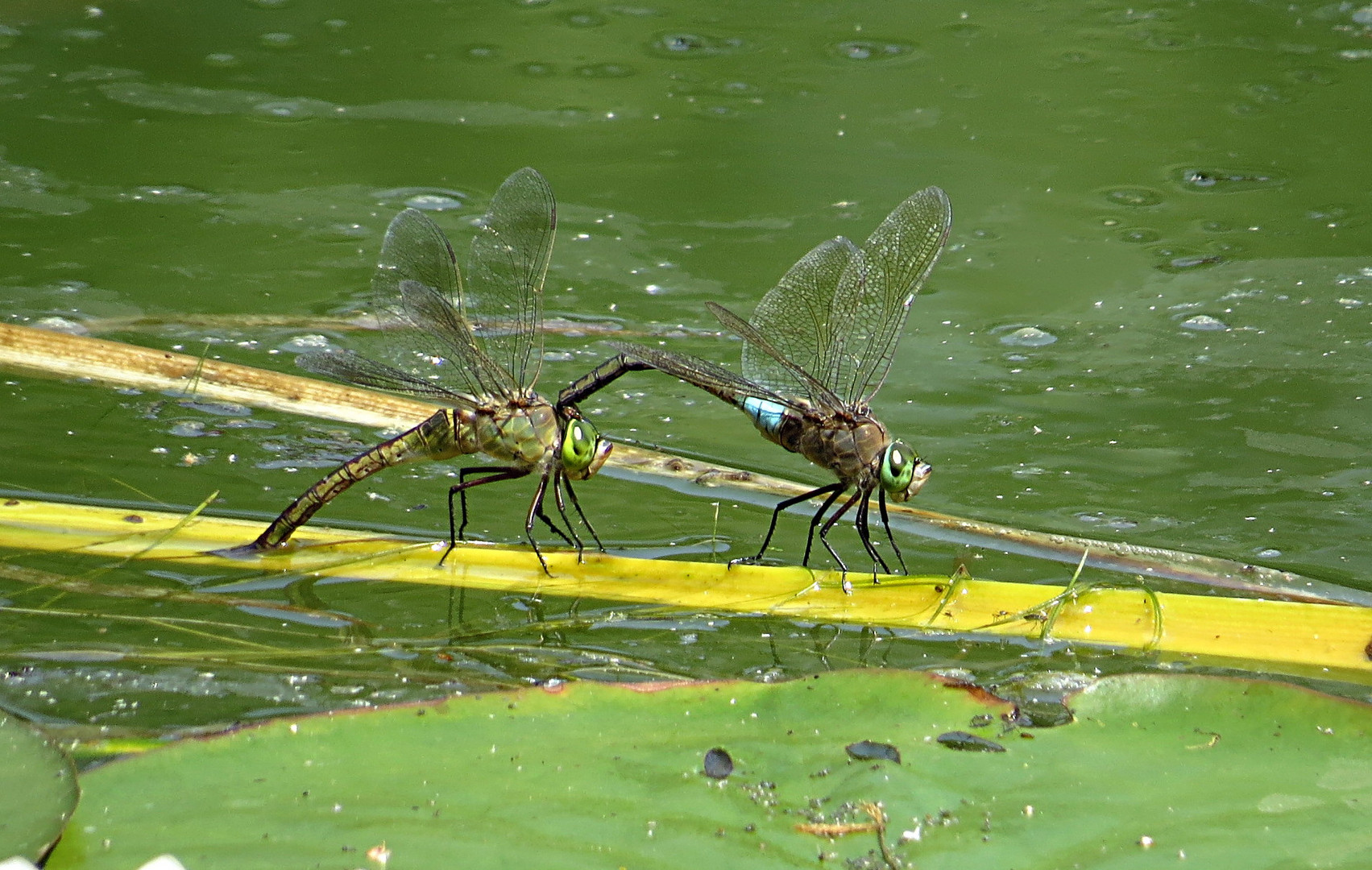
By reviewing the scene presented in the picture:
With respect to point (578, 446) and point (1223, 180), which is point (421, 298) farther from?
point (1223, 180)

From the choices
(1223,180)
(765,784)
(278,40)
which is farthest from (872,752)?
(278,40)

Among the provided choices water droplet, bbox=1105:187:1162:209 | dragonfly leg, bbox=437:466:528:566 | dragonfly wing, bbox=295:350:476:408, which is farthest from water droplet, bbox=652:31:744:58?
dragonfly leg, bbox=437:466:528:566

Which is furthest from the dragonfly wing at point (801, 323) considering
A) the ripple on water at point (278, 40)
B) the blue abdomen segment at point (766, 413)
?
the ripple on water at point (278, 40)

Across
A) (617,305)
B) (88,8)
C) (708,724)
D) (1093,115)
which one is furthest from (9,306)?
(1093,115)

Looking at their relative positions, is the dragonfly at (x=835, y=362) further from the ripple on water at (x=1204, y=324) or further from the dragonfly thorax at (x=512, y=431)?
the ripple on water at (x=1204, y=324)

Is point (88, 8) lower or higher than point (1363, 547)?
higher

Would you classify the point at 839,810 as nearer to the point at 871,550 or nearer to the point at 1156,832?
the point at 1156,832

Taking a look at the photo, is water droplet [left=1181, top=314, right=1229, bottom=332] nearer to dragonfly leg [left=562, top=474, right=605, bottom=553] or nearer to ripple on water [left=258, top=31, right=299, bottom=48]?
dragonfly leg [left=562, top=474, right=605, bottom=553]
